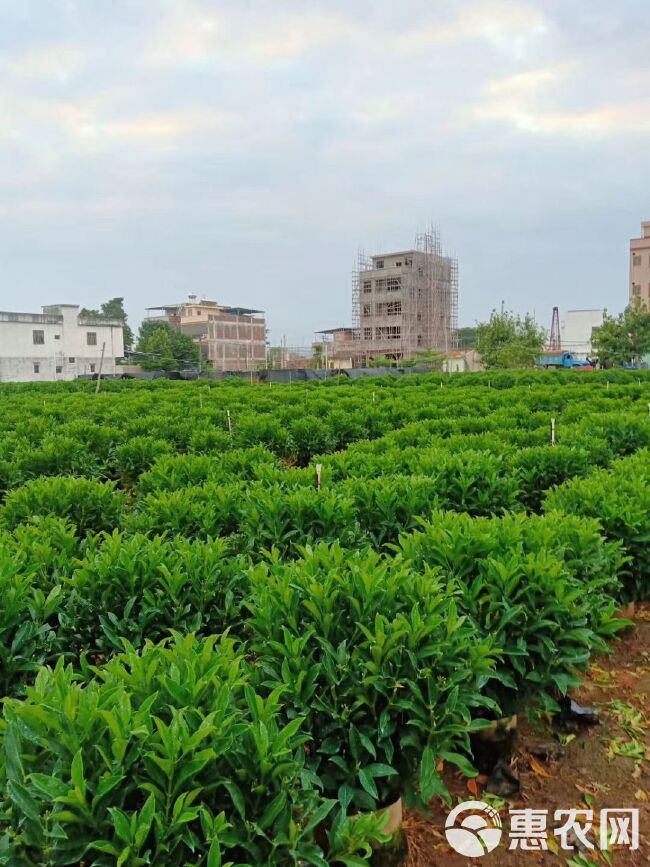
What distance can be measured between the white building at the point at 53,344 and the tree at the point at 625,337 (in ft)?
113

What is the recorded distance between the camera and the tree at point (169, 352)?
186 ft

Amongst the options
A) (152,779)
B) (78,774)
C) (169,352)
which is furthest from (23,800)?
(169,352)

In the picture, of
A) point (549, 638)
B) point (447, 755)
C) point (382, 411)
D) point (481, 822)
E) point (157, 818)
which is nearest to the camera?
point (157, 818)

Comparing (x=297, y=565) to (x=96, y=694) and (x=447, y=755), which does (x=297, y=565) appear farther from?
(x=96, y=694)

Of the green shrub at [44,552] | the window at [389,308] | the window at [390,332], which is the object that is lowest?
the green shrub at [44,552]

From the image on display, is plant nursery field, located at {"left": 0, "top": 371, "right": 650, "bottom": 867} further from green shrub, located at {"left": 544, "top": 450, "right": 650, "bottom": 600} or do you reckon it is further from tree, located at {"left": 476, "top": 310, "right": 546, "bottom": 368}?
tree, located at {"left": 476, "top": 310, "right": 546, "bottom": 368}

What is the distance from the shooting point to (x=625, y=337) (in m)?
43.9

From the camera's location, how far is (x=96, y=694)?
6.47 ft

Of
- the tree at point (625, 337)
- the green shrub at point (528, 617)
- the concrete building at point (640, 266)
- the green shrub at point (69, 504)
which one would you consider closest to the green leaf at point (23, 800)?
the green shrub at point (528, 617)

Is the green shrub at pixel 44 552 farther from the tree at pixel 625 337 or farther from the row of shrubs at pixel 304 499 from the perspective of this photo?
the tree at pixel 625 337

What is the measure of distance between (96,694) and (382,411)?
951 cm

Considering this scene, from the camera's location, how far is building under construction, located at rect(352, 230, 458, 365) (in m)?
61.6

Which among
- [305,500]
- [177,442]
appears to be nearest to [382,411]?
[177,442]

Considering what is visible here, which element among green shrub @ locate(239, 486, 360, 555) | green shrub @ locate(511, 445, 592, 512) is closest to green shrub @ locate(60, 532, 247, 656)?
green shrub @ locate(239, 486, 360, 555)
